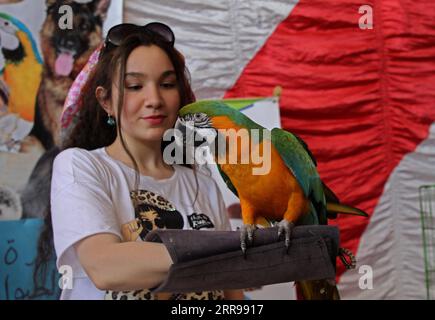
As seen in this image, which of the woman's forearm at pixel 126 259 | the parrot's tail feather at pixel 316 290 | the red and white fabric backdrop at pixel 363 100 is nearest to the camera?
the woman's forearm at pixel 126 259

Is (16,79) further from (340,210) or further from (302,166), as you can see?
(340,210)

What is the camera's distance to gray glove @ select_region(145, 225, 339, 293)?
825mm

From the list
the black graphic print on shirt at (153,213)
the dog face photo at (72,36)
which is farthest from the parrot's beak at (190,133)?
the dog face photo at (72,36)

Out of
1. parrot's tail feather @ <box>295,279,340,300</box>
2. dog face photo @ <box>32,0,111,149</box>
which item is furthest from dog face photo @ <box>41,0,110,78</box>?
parrot's tail feather @ <box>295,279,340,300</box>

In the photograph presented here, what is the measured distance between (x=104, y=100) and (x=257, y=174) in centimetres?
27

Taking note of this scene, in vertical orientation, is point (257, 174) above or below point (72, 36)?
below

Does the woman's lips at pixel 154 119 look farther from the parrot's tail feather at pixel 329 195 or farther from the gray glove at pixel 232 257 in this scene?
the parrot's tail feather at pixel 329 195

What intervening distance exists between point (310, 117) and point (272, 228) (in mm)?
338

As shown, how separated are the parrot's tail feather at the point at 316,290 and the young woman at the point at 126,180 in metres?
0.11

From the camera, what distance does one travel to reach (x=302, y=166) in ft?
2.93

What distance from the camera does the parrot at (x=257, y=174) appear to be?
2.83 feet

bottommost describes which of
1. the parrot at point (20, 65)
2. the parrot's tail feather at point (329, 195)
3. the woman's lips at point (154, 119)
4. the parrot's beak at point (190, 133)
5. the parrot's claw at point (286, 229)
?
the parrot's claw at point (286, 229)

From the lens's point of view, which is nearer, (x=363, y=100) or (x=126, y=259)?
(x=126, y=259)

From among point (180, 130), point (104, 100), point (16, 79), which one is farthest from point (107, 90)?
point (16, 79)
